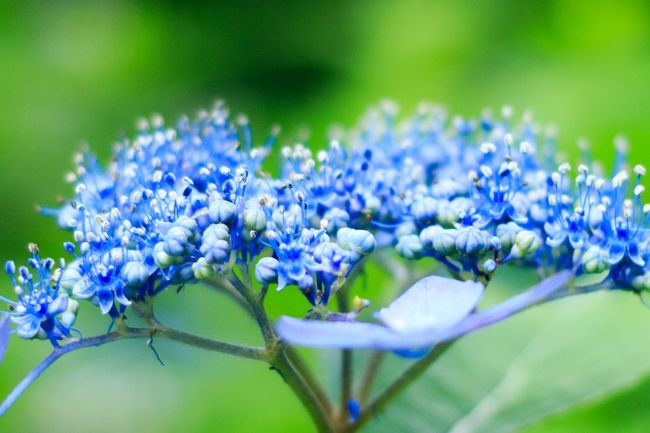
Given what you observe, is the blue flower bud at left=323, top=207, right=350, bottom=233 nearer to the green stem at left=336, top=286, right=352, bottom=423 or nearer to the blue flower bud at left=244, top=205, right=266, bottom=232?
the blue flower bud at left=244, top=205, right=266, bottom=232

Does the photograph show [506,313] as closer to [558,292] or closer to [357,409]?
[558,292]

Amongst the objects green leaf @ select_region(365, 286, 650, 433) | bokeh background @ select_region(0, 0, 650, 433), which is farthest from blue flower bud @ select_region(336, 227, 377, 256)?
bokeh background @ select_region(0, 0, 650, 433)

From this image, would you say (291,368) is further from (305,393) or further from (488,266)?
(488,266)

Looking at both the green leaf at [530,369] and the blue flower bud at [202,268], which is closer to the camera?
the blue flower bud at [202,268]

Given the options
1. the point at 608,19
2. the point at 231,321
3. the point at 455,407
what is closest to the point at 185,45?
the point at 231,321

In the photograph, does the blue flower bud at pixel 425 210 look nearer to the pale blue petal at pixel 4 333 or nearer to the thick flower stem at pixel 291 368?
the thick flower stem at pixel 291 368

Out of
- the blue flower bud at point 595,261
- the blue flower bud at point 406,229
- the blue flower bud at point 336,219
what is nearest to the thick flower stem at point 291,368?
the blue flower bud at point 336,219
